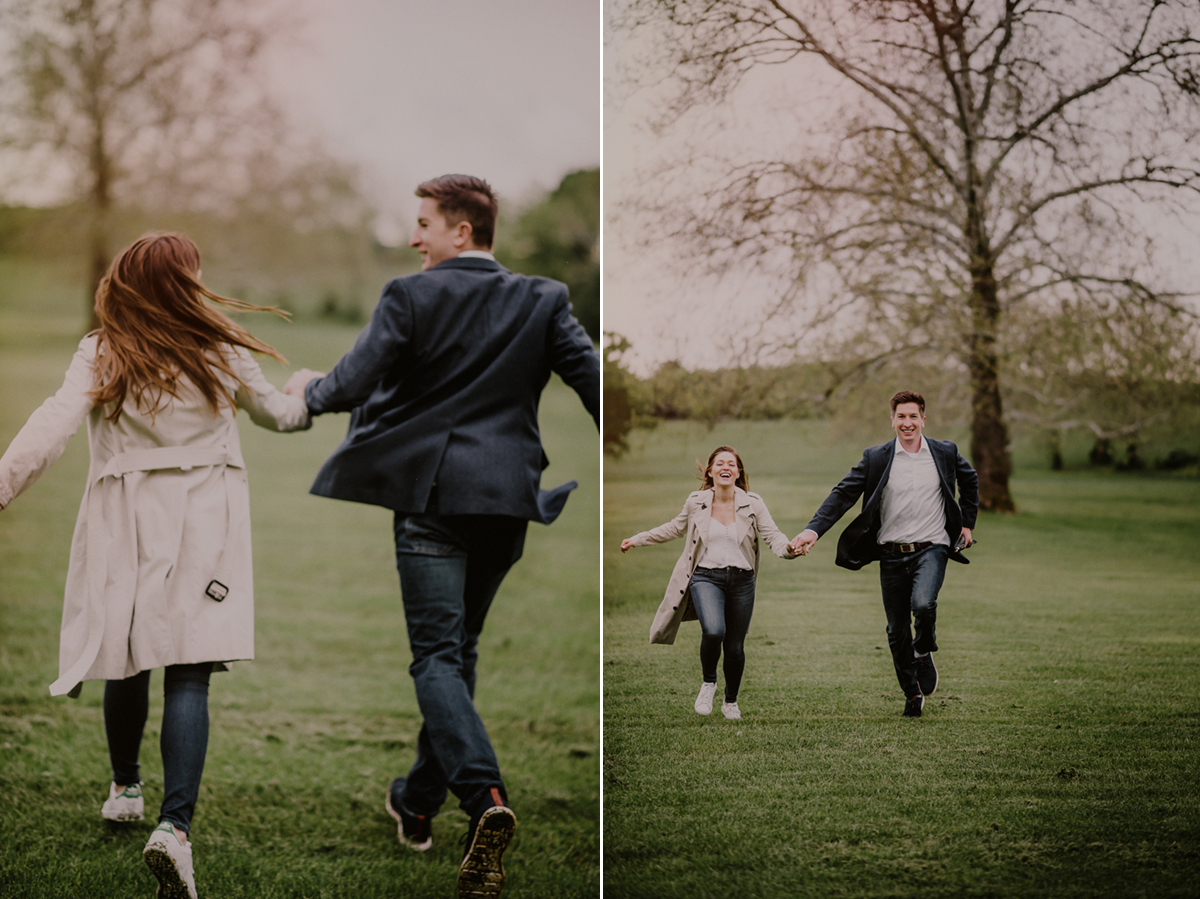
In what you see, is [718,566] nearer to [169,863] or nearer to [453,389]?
[453,389]

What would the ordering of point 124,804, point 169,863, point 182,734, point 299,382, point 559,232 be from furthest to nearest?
point 559,232 → point 124,804 → point 299,382 → point 182,734 → point 169,863

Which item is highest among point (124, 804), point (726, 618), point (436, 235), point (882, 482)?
point (436, 235)

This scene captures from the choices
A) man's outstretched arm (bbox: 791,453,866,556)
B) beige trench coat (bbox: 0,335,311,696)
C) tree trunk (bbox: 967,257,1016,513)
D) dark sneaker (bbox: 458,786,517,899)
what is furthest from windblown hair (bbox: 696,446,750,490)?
beige trench coat (bbox: 0,335,311,696)

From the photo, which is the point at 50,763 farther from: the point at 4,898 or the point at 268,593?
the point at 268,593

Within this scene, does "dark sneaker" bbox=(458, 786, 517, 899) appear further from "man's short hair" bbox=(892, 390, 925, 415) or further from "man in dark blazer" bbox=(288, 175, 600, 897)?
"man's short hair" bbox=(892, 390, 925, 415)

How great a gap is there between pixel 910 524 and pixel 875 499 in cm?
12

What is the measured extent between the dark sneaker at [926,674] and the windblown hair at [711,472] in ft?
2.14

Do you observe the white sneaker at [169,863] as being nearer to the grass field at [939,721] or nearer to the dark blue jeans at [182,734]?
the dark blue jeans at [182,734]

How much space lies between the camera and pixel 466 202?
2939 mm

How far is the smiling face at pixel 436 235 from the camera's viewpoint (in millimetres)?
2939

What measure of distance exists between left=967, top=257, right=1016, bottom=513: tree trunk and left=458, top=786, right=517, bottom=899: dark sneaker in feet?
5.10

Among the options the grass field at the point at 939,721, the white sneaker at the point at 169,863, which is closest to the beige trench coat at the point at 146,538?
the white sneaker at the point at 169,863

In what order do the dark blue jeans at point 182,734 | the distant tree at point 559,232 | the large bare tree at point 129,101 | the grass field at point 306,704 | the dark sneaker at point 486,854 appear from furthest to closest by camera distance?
the distant tree at point 559,232, the large bare tree at point 129,101, the grass field at point 306,704, the dark blue jeans at point 182,734, the dark sneaker at point 486,854

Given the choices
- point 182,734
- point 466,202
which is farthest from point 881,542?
point 182,734
